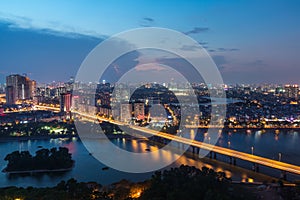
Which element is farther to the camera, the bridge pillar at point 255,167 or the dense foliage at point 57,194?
the bridge pillar at point 255,167

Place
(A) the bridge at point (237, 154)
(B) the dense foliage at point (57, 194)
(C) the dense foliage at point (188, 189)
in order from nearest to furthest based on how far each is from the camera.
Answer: (C) the dense foliage at point (188, 189), (B) the dense foliage at point (57, 194), (A) the bridge at point (237, 154)

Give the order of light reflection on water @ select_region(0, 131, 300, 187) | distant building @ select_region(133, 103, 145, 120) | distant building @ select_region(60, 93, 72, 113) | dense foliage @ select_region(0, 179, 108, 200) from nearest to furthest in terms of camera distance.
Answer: dense foliage @ select_region(0, 179, 108, 200) < light reflection on water @ select_region(0, 131, 300, 187) < distant building @ select_region(133, 103, 145, 120) < distant building @ select_region(60, 93, 72, 113)

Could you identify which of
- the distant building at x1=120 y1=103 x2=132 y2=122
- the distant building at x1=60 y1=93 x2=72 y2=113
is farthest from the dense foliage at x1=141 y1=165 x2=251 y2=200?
the distant building at x1=60 y1=93 x2=72 y2=113

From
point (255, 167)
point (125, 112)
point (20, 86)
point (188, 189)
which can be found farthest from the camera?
point (20, 86)

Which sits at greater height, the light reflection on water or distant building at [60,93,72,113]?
distant building at [60,93,72,113]

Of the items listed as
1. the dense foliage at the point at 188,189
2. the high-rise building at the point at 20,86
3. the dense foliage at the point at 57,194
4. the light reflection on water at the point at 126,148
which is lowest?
the light reflection on water at the point at 126,148

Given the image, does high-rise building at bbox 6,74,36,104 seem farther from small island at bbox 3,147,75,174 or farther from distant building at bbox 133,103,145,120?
small island at bbox 3,147,75,174

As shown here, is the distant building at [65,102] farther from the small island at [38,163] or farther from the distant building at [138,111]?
the small island at [38,163]

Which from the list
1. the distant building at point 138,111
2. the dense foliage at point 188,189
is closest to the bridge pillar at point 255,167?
the dense foliage at point 188,189

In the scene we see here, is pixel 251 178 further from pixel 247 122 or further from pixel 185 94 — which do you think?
pixel 185 94

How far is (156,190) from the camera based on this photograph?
302 cm

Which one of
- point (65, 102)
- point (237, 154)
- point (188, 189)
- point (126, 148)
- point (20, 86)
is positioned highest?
point (20, 86)

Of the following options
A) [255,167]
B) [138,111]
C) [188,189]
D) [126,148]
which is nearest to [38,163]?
[126,148]

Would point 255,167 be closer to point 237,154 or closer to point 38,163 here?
point 237,154
